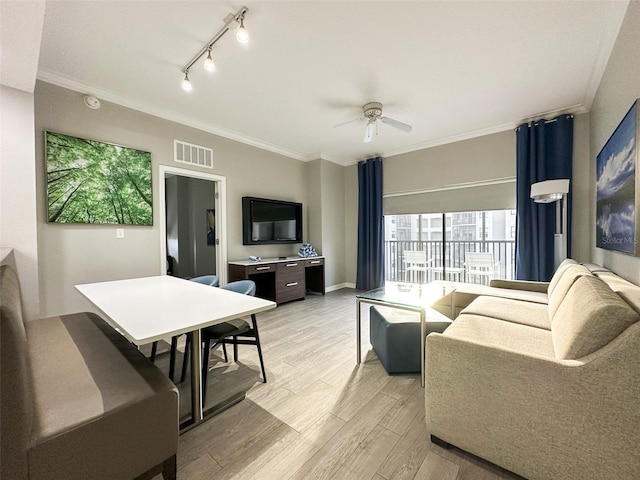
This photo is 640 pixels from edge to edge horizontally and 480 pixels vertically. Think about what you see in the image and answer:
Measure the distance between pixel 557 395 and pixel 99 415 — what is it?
1794mm

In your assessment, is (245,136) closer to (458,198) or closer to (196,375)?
(458,198)

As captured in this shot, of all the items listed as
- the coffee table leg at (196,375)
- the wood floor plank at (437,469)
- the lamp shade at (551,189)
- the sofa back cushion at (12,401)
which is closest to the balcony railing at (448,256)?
the lamp shade at (551,189)

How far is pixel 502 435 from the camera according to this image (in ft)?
3.97

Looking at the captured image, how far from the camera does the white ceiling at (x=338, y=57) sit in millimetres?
1935

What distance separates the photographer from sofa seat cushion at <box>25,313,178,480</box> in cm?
94

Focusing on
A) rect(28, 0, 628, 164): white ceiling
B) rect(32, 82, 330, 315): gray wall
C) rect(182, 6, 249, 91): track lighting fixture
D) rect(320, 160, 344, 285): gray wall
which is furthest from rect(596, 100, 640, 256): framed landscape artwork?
rect(32, 82, 330, 315): gray wall

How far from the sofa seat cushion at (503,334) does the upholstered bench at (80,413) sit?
1459 millimetres

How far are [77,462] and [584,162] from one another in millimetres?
5186

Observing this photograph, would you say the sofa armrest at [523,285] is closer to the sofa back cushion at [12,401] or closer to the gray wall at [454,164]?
the gray wall at [454,164]

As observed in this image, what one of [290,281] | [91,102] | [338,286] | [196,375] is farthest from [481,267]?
[91,102]

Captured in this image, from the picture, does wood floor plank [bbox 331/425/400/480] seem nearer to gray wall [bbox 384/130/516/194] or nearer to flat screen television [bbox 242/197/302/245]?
flat screen television [bbox 242/197/302/245]

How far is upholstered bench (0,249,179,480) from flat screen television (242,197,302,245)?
9.73 ft

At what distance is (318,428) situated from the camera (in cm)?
158

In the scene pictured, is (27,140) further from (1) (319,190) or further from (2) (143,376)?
(1) (319,190)
